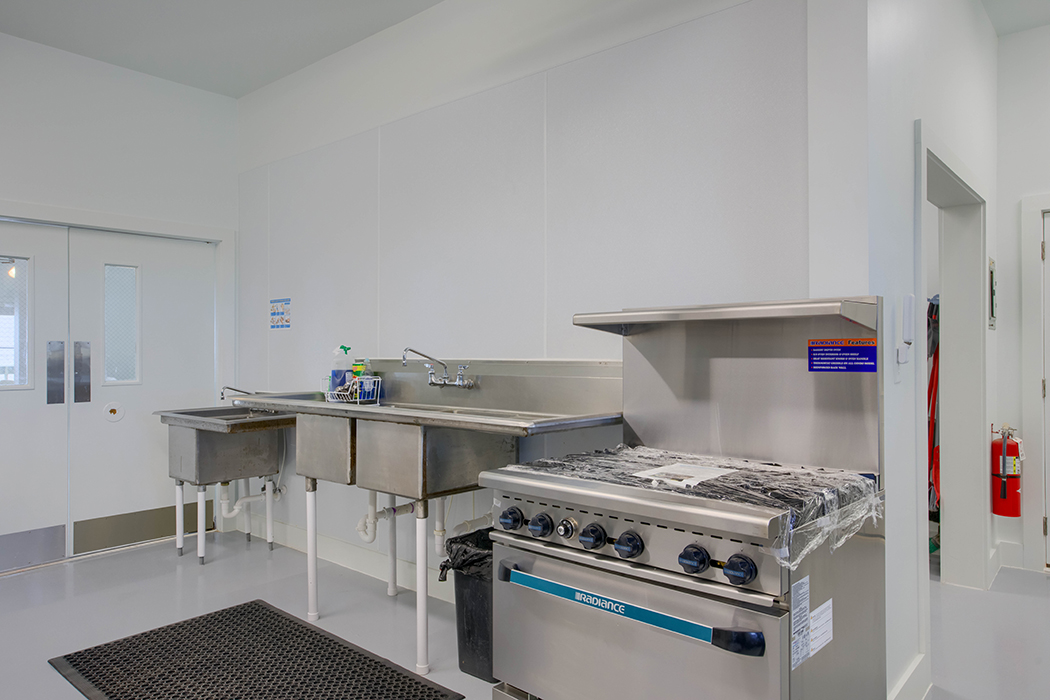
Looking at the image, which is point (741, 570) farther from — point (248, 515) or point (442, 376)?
point (248, 515)

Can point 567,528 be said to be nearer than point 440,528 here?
Yes

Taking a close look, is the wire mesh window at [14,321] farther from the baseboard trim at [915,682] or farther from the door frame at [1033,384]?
the door frame at [1033,384]

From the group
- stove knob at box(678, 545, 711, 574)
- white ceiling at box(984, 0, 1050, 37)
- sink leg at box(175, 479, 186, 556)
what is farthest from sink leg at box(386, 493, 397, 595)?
white ceiling at box(984, 0, 1050, 37)

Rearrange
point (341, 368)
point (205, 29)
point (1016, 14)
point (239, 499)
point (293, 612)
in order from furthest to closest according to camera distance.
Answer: point (239, 499)
point (341, 368)
point (205, 29)
point (1016, 14)
point (293, 612)

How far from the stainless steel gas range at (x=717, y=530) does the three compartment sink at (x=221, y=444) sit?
2.37 metres

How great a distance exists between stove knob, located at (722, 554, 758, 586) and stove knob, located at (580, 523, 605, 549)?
33cm

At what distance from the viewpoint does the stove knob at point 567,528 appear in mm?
1669

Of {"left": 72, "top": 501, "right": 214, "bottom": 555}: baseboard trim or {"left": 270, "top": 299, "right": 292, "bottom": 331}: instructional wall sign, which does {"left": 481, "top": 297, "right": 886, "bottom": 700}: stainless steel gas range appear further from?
{"left": 72, "top": 501, "right": 214, "bottom": 555}: baseboard trim

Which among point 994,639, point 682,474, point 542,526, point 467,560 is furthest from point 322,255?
point 994,639

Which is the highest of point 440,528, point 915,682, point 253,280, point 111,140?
point 111,140

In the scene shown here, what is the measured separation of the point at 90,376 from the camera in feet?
13.4

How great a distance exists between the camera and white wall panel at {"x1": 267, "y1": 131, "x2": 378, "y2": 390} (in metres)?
3.76

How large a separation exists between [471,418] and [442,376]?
3.37 feet

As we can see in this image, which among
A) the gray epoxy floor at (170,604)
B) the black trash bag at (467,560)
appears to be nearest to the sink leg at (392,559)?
the gray epoxy floor at (170,604)
